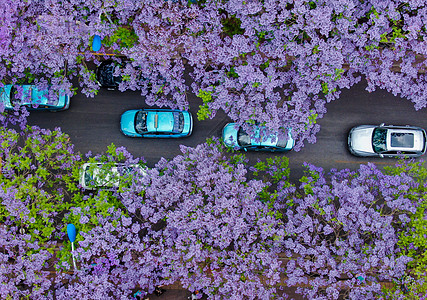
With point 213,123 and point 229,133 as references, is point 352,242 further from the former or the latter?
point 213,123

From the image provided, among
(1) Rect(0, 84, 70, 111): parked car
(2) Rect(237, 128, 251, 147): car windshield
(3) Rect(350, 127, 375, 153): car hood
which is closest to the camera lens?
(1) Rect(0, 84, 70, 111): parked car

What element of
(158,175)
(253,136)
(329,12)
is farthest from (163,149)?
(329,12)

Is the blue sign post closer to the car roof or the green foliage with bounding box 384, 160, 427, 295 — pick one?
the green foliage with bounding box 384, 160, 427, 295

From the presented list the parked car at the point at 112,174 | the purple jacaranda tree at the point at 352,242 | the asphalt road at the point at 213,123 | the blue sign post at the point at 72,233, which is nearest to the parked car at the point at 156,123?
the asphalt road at the point at 213,123

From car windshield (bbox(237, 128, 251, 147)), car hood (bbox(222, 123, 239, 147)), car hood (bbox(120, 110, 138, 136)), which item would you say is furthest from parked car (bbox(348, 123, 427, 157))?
car hood (bbox(120, 110, 138, 136))

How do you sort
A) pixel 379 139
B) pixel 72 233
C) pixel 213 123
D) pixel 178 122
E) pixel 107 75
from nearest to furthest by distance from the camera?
pixel 72 233 < pixel 379 139 < pixel 178 122 < pixel 107 75 < pixel 213 123

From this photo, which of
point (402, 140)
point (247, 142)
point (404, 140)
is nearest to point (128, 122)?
point (247, 142)

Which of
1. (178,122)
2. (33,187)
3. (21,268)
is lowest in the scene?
(21,268)
